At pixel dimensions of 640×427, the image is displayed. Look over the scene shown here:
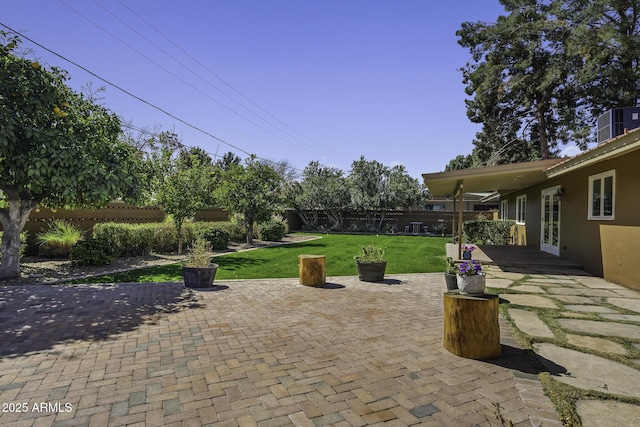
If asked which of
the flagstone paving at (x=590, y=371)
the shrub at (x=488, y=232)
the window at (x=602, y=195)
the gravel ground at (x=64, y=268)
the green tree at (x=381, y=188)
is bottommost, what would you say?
the gravel ground at (x=64, y=268)

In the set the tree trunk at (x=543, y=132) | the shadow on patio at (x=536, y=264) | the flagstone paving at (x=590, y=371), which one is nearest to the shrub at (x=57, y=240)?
the flagstone paving at (x=590, y=371)

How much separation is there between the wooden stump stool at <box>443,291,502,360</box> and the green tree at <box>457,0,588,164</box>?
19776 mm

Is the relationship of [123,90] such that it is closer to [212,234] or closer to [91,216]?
[91,216]

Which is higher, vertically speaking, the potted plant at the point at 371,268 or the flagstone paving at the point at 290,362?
the potted plant at the point at 371,268

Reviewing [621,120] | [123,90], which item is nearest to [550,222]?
[621,120]

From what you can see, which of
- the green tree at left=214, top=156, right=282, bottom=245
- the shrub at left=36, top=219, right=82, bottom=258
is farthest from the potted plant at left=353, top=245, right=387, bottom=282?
the green tree at left=214, top=156, right=282, bottom=245

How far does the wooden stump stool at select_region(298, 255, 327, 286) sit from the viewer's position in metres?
7.25

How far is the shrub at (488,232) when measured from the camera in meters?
17.0

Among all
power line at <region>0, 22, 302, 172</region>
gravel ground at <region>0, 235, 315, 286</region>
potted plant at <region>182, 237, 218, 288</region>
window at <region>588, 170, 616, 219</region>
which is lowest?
gravel ground at <region>0, 235, 315, 286</region>

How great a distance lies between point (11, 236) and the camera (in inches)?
302

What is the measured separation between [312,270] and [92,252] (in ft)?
20.1

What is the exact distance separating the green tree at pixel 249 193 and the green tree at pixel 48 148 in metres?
7.61

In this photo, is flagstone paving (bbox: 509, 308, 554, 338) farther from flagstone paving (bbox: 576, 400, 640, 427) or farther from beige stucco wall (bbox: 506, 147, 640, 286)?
beige stucco wall (bbox: 506, 147, 640, 286)

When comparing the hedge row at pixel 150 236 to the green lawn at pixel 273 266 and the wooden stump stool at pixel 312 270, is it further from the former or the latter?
the wooden stump stool at pixel 312 270
